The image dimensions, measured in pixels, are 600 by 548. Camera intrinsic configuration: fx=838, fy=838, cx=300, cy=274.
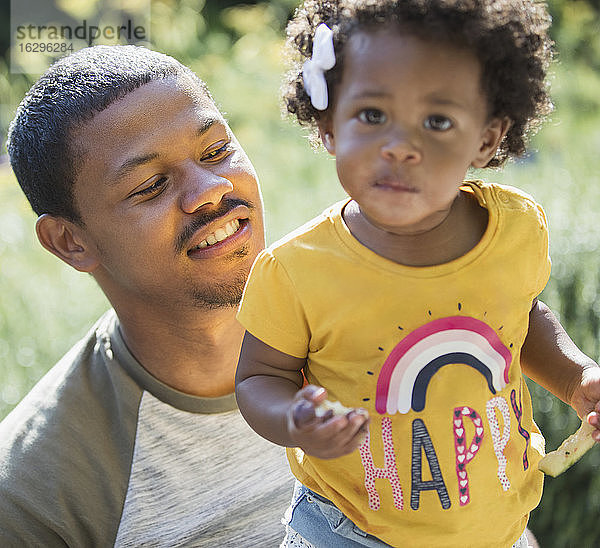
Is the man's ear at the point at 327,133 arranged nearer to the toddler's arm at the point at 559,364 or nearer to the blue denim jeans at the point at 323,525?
the toddler's arm at the point at 559,364

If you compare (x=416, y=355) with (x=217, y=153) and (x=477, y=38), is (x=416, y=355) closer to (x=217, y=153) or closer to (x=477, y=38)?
(x=477, y=38)

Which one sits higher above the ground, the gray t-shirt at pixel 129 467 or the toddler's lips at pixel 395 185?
the toddler's lips at pixel 395 185

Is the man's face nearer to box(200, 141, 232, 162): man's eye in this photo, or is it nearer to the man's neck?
box(200, 141, 232, 162): man's eye

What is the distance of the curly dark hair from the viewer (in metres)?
1.42

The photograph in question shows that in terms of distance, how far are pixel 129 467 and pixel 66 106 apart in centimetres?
106

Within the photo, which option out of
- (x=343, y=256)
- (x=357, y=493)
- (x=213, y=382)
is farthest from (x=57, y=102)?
(x=357, y=493)

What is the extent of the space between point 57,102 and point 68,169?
7.8 inches

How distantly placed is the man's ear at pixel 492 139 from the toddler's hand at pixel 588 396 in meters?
0.50

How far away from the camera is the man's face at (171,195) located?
230cm

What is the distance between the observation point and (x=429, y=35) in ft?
Result: 4.67

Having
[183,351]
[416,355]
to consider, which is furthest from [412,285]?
[183,351]

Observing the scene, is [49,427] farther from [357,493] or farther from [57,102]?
[357,493]

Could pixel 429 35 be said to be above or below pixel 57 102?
above

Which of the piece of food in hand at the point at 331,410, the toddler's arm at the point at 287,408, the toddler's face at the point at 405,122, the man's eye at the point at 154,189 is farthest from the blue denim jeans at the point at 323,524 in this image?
the man's eye at the point at 154,189
